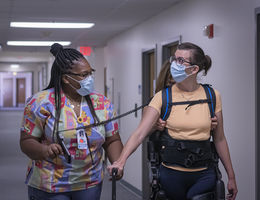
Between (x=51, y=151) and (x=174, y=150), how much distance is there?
0.65m

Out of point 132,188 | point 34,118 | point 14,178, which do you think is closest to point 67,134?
point 34,118

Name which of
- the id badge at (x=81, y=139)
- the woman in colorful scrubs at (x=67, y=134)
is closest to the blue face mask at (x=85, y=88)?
the woman in colorful scrubs at (x=67, y=134)

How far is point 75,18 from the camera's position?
304 inches

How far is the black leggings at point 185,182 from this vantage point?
289 cm

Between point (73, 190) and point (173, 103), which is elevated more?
point (173, 103)

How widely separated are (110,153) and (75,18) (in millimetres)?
5058

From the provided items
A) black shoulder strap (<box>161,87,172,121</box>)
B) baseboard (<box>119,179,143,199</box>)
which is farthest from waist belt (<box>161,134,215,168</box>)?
baseboard (<box>119,179,143,199</box>)

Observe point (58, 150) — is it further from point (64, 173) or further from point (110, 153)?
point (110, 153)

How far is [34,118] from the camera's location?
8.97ft

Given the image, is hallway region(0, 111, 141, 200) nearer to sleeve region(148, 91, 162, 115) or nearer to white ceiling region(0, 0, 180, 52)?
white ceiling region(0, 0, 180, 52)

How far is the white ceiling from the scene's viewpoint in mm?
6277

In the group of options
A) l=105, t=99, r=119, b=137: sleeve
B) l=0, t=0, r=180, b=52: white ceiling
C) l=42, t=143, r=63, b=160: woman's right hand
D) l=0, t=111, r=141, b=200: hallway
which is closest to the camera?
l=42, t=143, r=63, b=160: woman's right hand

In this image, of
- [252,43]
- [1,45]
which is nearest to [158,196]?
[252,43]

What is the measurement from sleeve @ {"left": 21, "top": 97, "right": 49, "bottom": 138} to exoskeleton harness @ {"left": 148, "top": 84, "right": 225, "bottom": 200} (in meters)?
0.62
